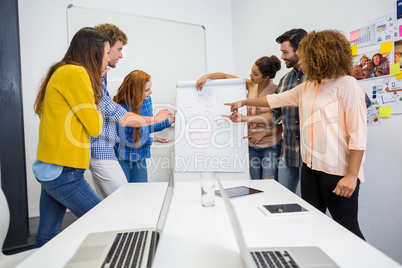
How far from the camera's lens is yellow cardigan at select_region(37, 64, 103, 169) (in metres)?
1.18

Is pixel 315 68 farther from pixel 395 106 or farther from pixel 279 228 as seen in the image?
pixel 279 228

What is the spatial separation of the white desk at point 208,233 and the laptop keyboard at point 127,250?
6cm

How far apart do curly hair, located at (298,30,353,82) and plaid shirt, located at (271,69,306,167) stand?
1.80 ft

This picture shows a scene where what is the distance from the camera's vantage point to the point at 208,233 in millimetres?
927

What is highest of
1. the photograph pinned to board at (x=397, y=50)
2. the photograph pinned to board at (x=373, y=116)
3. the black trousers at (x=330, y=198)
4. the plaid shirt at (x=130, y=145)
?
the photograph pinned to board at (x=397, y=50)

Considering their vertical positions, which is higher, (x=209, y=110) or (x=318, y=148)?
(x=209, y=110)

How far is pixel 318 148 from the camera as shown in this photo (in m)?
1.41

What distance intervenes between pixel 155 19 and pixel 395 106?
8.15ft

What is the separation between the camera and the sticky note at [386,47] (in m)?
1.66

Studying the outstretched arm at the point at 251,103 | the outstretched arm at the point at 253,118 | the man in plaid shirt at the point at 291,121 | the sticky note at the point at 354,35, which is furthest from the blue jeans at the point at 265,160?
the sticky note at the point at 354,35

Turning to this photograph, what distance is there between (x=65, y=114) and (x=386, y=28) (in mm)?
1963

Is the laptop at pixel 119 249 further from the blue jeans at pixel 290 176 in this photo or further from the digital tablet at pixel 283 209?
the blue jeans at pixel 290 176

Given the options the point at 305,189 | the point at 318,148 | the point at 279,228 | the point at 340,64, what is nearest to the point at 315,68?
the point at 340,64

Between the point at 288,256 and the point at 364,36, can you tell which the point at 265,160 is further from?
the point at 288,256
